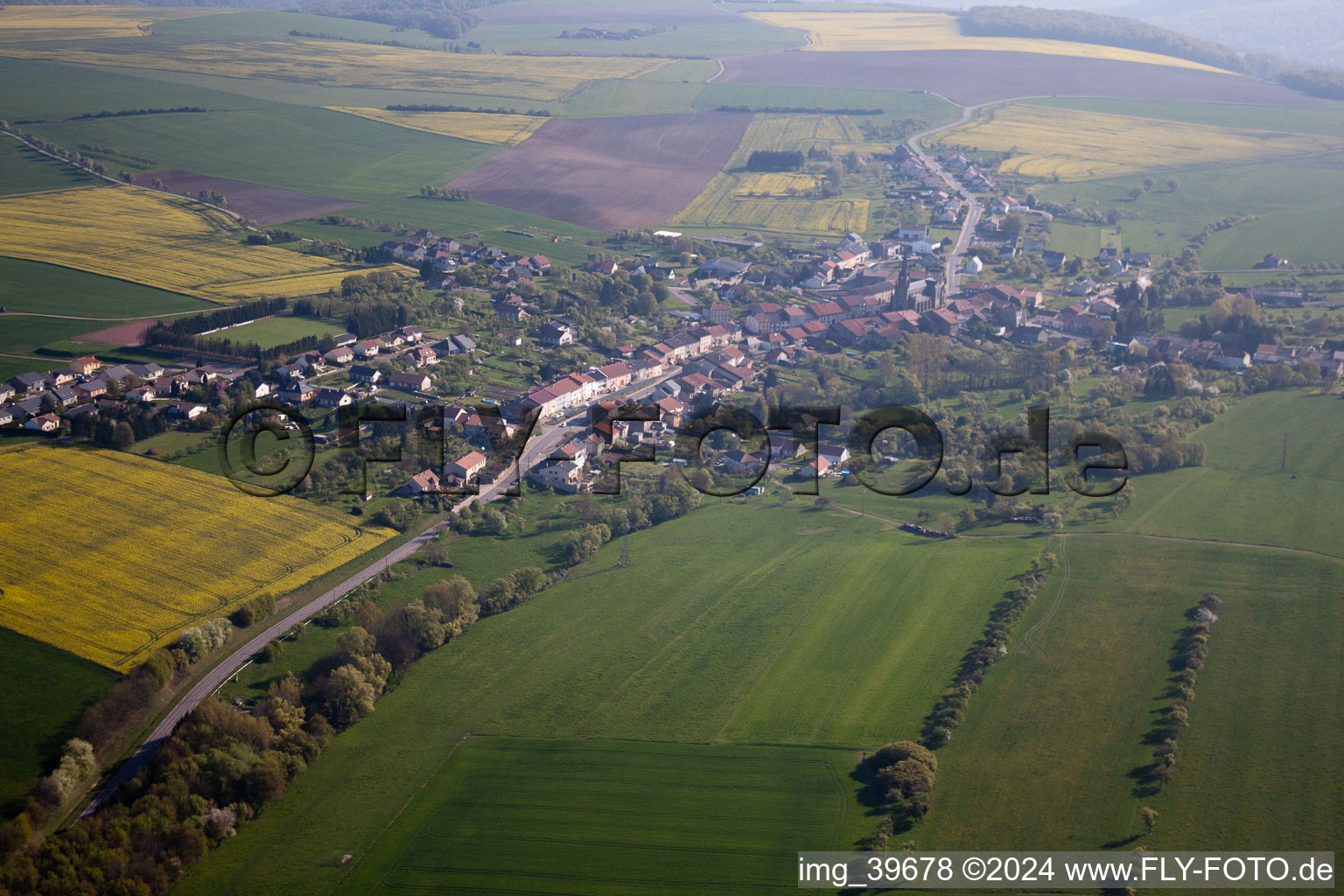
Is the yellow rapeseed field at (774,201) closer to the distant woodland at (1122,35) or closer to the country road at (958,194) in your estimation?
the country road at (958,194)

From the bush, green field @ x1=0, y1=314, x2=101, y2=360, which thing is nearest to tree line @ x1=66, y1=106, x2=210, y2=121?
green field @ x1=0, y1=314, x2=101, y2=360

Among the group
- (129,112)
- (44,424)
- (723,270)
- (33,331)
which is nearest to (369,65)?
(129,112)

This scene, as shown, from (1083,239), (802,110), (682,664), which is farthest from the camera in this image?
(802,110)

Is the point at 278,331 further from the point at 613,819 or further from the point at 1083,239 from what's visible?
the point at 1083,239

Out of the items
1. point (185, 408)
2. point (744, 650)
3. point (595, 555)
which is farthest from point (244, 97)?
point (744, 650)

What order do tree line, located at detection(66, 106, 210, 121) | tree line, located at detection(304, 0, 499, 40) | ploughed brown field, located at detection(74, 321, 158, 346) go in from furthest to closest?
tree line, located at detection(304, 0, 499, 40), tree line, located at detection(66, 106, 210, 121), ploughed brown field, located at detection(74, 321, 158, 346)

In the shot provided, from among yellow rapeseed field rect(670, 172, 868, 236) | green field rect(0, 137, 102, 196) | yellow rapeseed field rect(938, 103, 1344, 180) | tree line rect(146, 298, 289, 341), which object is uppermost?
yellow rapeseed field rect(938, 103, 1344, 180)

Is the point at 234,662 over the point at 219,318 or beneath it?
beneath

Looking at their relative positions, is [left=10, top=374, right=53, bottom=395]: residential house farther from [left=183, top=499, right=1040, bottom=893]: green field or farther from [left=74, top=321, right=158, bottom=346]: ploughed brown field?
[left=183, top=499, right=1040, bottom=893]: green field
